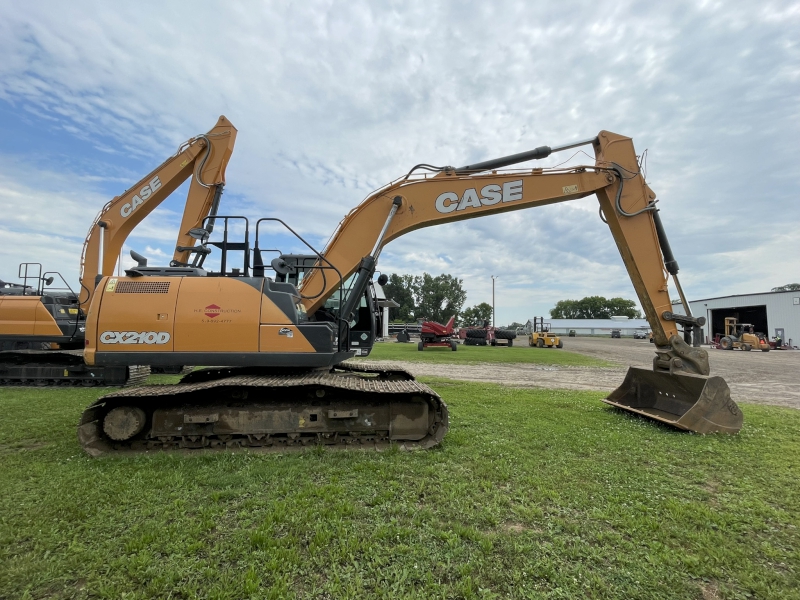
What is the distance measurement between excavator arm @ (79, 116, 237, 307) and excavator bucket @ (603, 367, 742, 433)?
390 inches

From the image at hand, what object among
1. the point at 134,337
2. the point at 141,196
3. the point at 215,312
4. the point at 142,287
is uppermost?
the point at 141,196

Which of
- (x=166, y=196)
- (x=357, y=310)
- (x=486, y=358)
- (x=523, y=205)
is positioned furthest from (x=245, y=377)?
(x=486, y=358)

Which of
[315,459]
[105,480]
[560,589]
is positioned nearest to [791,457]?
[560,589]

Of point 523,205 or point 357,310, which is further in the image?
point 357,310

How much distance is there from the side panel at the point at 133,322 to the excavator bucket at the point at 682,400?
7304 millimetres

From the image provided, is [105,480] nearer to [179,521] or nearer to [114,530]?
→ [114,530]

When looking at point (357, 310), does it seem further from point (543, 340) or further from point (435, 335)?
point (543, 340)

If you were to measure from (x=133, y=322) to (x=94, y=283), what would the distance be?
22.8 feet

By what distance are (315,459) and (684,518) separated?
3.70 metres

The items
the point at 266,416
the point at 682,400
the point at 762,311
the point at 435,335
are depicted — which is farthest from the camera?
the point at 762,311

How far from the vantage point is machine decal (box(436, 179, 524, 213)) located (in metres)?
7.03

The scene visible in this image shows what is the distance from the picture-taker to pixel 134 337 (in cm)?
542

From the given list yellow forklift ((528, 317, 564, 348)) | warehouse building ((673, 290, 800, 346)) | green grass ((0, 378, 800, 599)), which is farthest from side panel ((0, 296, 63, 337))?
warehouse building ((673, 290, 800, 346))

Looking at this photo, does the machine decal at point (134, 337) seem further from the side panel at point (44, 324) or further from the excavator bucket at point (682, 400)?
the excavator bucket at point (682, 400)
